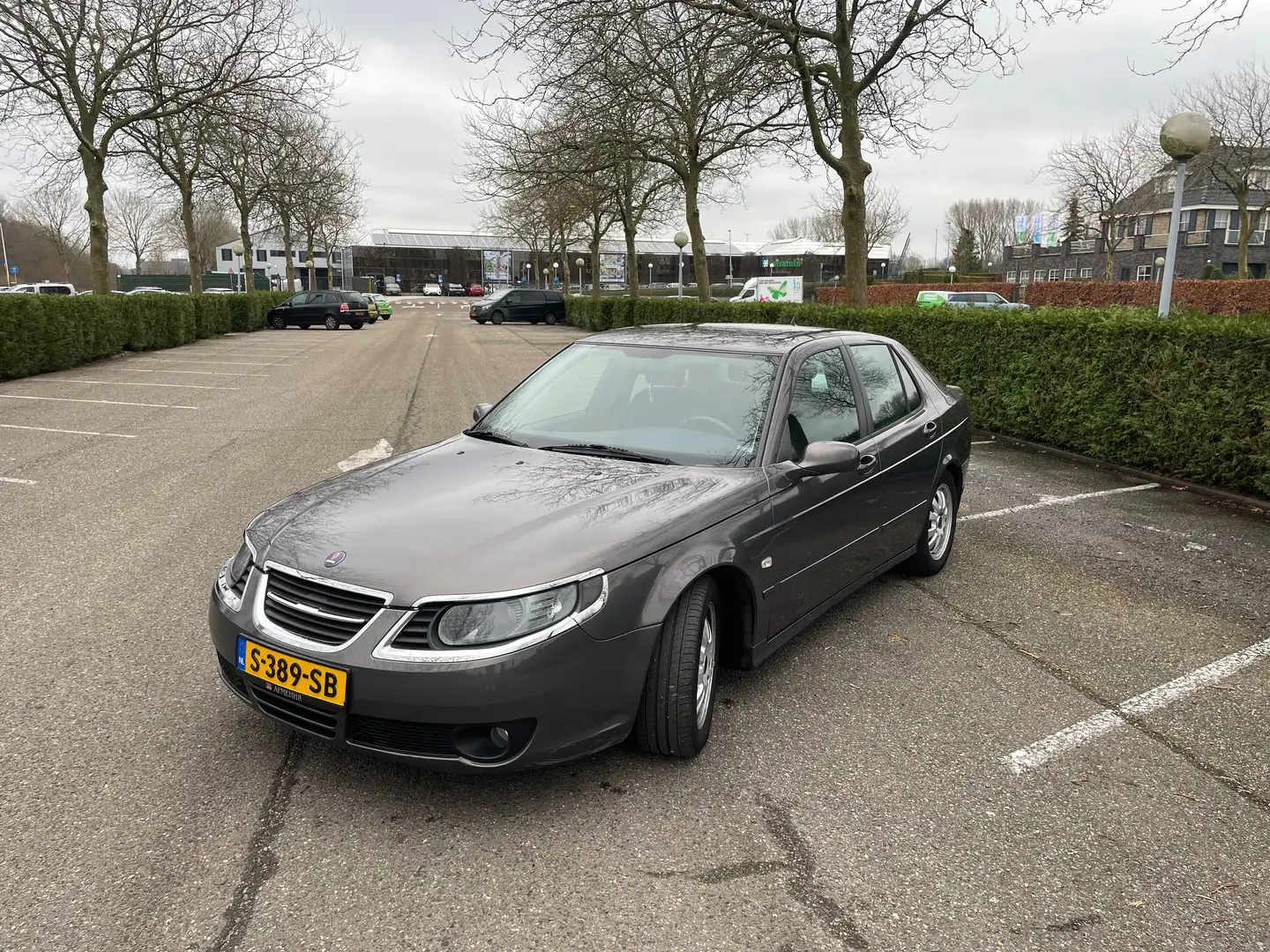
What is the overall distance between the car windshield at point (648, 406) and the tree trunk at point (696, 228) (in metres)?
19.6

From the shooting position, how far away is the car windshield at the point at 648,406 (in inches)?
145

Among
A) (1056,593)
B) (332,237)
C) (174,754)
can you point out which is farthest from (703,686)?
(332,237)

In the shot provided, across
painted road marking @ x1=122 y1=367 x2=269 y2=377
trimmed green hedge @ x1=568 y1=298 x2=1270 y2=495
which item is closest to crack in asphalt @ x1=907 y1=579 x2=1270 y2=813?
trimmed green hedge @ x1=568 y1=298 x2=1270 y2=495

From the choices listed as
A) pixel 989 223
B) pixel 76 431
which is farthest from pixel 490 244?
pixel 76 431

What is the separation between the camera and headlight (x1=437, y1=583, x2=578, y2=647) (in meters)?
2.53

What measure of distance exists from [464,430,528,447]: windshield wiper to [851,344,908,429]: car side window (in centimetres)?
180

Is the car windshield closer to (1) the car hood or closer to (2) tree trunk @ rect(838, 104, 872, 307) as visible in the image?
(1) the car hood

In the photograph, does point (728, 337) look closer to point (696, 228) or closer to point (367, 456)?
point (367, 456)

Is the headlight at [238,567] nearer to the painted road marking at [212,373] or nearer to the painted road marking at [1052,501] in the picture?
the painted road marking at [1052,501]

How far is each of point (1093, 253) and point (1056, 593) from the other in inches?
2669

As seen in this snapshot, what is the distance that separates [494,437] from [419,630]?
165 cm

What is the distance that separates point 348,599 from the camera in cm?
264

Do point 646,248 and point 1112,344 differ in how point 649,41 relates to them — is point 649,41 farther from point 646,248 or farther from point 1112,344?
point 646,248

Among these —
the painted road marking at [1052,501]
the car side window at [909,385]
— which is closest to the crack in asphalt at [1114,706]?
the car side window at [909,385]
